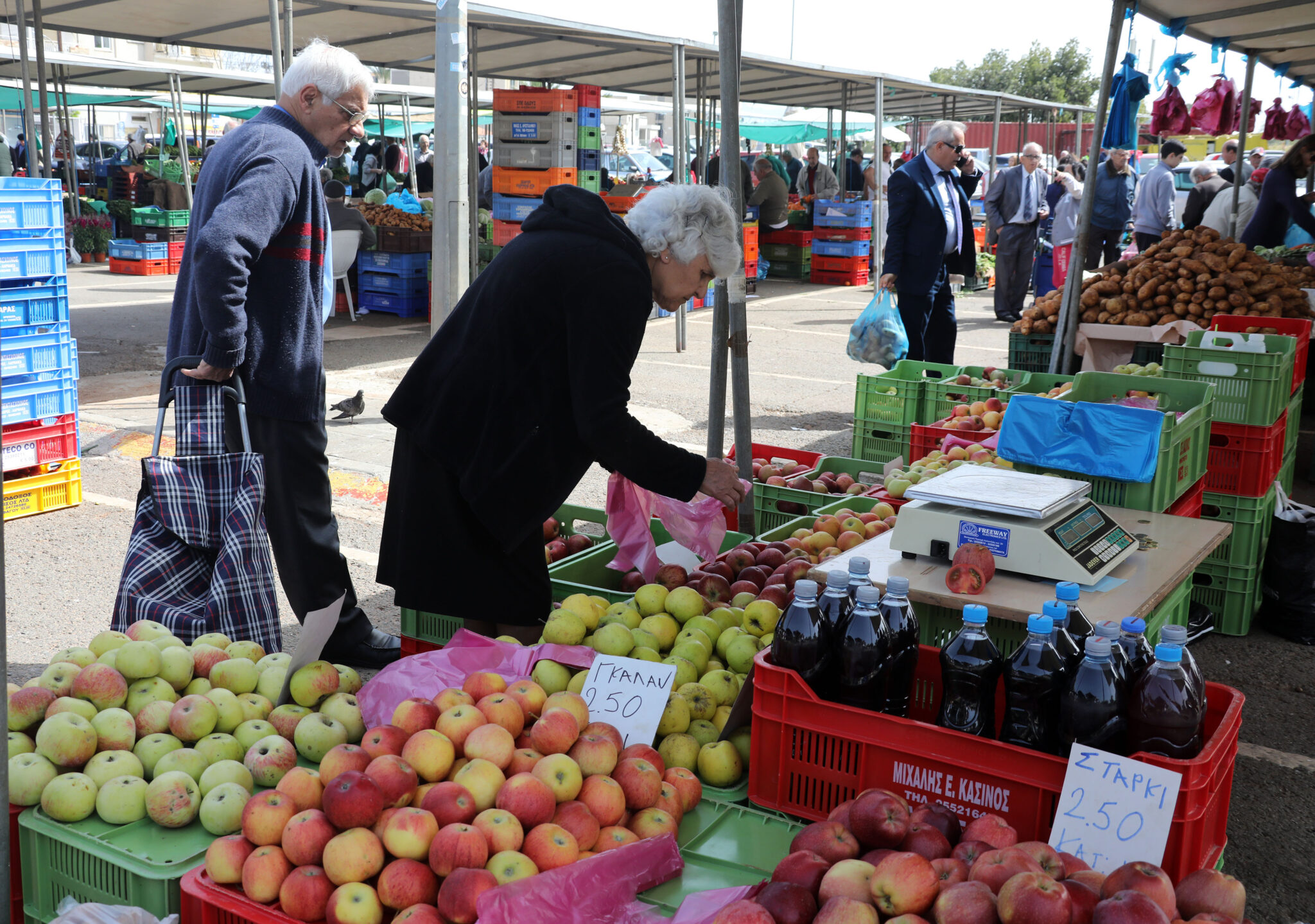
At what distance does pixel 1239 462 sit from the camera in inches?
191

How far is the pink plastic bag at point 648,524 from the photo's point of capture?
3.69 metres

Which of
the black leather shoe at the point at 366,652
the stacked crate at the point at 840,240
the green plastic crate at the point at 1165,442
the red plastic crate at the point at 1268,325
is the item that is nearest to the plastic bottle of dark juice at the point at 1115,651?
the green plastic crate at the point at 1165,442

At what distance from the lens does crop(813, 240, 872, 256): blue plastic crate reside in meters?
18.1

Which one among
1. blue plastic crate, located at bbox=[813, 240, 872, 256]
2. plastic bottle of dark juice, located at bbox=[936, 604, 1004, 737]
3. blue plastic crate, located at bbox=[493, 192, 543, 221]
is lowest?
plastic bottle of dark juice, located at bbox=[936, 604, 1004, 737]

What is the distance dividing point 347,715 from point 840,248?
54.2 ft

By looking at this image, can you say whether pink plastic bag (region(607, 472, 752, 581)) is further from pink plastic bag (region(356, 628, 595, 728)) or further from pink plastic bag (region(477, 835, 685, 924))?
pink plastic bag (region(477, 835, 685, 924))

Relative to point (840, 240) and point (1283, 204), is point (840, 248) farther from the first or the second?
point (1283, 204)

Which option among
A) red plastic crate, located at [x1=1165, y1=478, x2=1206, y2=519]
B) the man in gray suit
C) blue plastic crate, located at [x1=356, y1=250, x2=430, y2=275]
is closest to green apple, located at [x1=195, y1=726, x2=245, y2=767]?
red plastic crate, located at [x1=1165, y1=478, x2=1206, y2=519]

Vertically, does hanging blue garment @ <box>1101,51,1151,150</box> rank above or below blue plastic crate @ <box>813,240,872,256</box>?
above

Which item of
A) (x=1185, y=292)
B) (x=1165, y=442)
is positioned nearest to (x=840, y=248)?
(x=1185, y=292)

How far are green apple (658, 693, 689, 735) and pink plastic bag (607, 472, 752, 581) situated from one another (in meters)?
1.10

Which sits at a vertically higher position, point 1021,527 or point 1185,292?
point 1185,292

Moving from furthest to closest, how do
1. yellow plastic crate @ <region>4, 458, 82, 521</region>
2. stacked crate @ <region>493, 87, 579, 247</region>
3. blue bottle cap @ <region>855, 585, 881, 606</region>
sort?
stacked crate @ <region>493, 87, 579, 247</region> < yellow plastic crate @ <region>4, 458, 82, 521</region> < blue bottle cap @ <region>855, 585, 881, 606</region>

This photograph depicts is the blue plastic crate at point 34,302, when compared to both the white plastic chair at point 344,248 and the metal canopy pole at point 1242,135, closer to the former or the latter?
the white plastic chair at point 344,248
